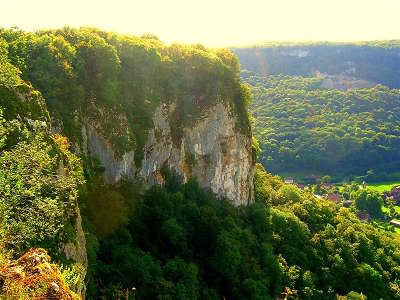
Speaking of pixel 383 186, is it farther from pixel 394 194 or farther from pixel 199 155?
pixel 199 155

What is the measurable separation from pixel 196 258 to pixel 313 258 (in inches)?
592

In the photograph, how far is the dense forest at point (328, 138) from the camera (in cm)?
15825

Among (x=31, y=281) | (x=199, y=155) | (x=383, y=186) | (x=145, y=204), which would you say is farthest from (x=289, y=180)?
(x=31, y=281)

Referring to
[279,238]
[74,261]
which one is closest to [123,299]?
[74,261]

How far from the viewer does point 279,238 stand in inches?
1876

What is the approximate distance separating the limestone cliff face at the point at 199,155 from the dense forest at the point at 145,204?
0.90m

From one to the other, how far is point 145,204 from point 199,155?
32.3ft

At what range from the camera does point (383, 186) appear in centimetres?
14575

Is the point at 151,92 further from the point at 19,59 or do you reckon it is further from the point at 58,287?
the point at 58,287

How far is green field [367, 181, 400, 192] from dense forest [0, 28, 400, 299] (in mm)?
88802

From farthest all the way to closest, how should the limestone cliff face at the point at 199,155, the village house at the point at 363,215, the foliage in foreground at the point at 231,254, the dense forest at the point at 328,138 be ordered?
1. the dense forest at the point at 328,138
2. the village house at the point at 363,215
3. the limestone cliff face at the point at 199,155
4. the foliage in foreground at the point at 231,254

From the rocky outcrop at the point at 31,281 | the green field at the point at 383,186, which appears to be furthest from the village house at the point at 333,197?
the rocky outcrop at the point at 31,281

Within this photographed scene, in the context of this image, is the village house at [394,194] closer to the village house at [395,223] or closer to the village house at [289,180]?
the village house at [395,223]

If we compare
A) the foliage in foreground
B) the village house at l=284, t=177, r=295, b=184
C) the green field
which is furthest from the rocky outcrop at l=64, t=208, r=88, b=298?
the green field
